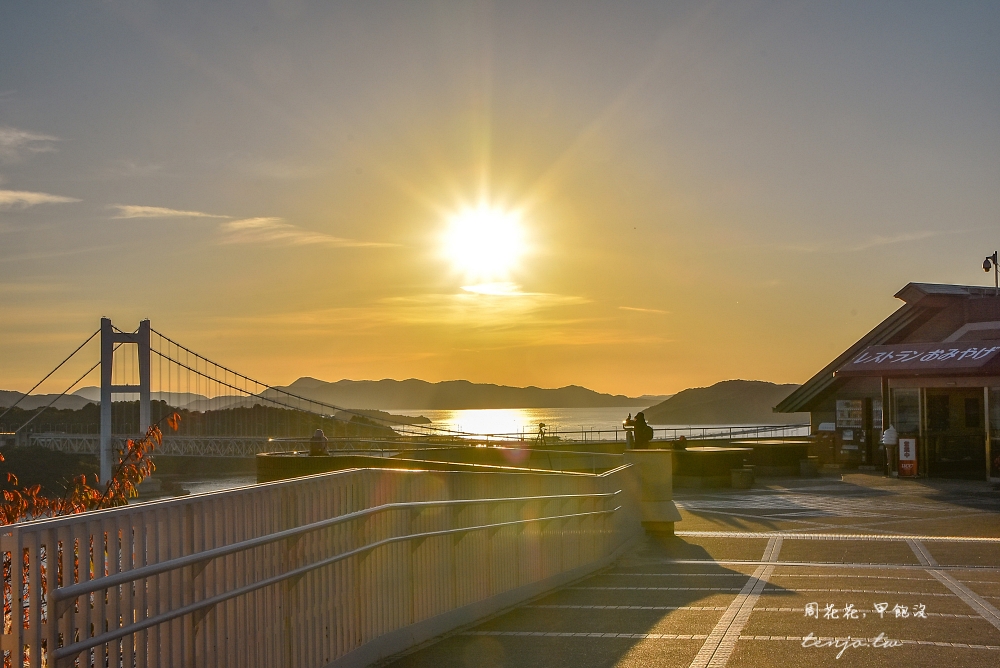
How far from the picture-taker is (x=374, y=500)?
322 inches

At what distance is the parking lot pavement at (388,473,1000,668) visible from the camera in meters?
8.22

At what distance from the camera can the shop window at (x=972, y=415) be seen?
32.2m

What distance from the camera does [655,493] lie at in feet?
61.4

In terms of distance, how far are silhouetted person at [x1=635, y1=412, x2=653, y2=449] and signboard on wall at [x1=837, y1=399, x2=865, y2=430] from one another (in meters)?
11.8

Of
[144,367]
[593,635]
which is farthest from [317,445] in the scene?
[144,367]

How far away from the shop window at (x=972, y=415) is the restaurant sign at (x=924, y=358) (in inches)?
93.9

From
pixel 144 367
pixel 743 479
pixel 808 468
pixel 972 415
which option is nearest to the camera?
pixel 743 479

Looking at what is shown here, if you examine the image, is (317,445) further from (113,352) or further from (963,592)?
(113,352)

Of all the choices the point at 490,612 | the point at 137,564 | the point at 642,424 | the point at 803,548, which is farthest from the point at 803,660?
the point at 642,424

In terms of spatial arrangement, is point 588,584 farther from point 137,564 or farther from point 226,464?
point 226,464

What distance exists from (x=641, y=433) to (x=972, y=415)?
10.3 metres

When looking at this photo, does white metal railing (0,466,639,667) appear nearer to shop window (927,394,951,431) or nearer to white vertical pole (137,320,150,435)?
shop window (927,394,951,431)

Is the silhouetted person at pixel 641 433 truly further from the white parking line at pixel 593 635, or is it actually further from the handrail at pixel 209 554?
the handrail at pixel 209 554

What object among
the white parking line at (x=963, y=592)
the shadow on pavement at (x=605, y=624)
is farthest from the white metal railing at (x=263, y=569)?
the white parking line at (x=963, y=592)
